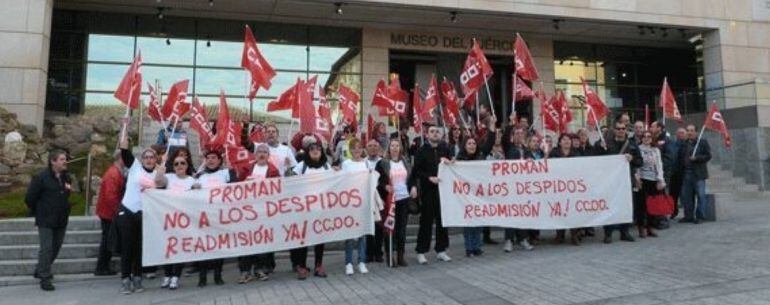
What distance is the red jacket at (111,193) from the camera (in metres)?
8.57

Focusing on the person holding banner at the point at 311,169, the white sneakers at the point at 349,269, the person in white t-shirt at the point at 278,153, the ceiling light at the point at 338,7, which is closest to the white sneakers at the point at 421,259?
the white sneakers at the point at 349,269

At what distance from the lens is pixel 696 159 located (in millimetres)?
11719

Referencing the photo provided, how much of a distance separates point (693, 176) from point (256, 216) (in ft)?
28.8

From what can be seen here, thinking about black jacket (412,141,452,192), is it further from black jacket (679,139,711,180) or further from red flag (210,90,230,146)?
black jacket (679,139,711,180)

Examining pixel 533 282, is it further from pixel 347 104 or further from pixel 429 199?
pixel 347 104

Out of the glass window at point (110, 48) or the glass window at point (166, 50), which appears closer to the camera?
the glass window at point (110, 48)

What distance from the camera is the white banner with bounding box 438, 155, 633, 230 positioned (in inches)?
362

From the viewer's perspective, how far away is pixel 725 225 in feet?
36.1

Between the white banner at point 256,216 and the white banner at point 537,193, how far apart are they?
1.48 meters

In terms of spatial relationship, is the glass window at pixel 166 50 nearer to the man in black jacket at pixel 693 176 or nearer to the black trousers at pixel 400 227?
the black trousers at pixel 400 227

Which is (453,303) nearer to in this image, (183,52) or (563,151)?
(563,151)

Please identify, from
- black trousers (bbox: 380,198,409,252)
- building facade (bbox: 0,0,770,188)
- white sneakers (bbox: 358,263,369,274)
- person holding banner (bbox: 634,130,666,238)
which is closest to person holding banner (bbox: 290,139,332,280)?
white sneakers (bbox: 358,263,369,274)

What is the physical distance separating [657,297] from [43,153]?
14621 mm

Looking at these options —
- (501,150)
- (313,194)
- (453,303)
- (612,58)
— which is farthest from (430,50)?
(453,303)
